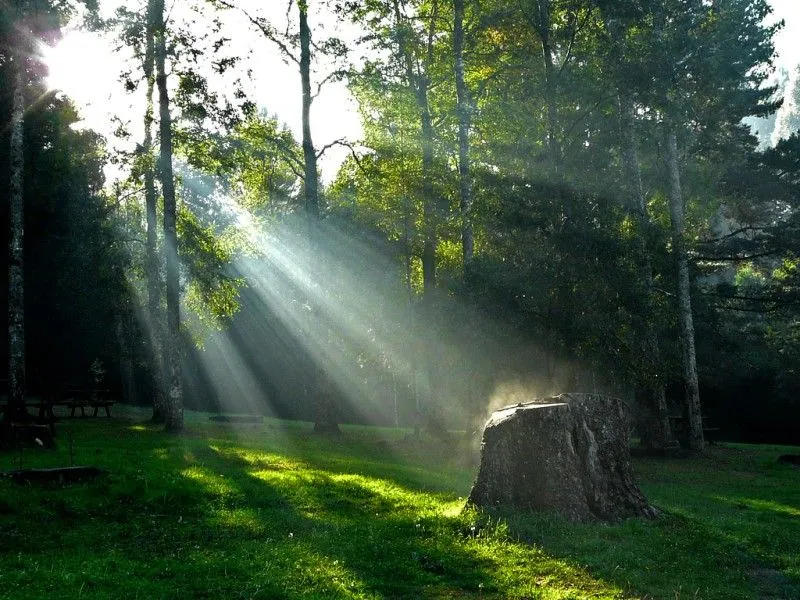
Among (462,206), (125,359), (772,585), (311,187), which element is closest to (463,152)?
(462,206)

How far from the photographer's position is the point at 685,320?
103 feet

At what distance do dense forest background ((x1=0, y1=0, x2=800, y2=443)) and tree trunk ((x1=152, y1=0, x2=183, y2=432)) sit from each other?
15 centimetres

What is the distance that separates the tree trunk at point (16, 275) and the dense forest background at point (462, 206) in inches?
75.1

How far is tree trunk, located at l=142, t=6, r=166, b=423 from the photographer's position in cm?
2702

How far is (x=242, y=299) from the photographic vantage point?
163ft

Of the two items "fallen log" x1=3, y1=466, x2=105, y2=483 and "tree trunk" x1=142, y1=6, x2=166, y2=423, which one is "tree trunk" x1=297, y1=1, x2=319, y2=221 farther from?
"fallen log" x1=3, y1=466, x2=105, y2=483

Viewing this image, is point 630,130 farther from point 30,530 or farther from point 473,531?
point 30,530

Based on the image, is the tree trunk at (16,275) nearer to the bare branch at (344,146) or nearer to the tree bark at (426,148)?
the bare branch at (344,146)

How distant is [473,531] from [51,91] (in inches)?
1124

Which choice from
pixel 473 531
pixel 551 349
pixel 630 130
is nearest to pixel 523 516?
pixel 473 531

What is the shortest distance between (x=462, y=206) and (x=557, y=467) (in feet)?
55.9

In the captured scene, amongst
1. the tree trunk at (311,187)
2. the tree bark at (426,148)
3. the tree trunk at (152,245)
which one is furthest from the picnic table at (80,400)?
the tree bark at (426,148)

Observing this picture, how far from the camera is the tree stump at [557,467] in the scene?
12.8 meters

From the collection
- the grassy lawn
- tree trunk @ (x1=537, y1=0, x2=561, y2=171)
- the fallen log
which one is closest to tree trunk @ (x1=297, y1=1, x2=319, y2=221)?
tree trunk @ (x1=537, y1=0, x2=561, y2=171)
